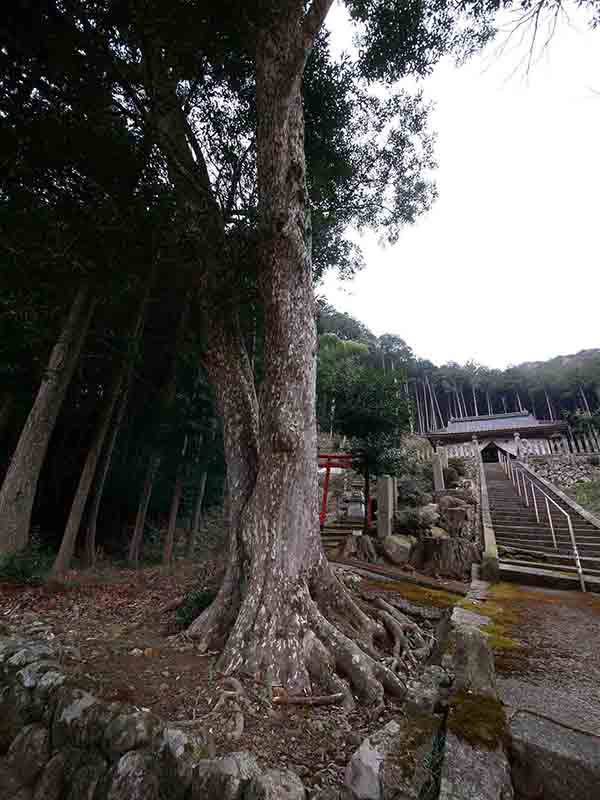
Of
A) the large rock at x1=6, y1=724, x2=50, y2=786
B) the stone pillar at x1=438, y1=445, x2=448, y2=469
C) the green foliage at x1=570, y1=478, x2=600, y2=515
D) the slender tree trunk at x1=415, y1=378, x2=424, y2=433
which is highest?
the slender tree trunk at x1=415, y1=378, x2=424, y2=433

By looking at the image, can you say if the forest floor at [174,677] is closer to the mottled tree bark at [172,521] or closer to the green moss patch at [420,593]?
the green moss patch at [420,593]

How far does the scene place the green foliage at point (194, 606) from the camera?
3.72 meters

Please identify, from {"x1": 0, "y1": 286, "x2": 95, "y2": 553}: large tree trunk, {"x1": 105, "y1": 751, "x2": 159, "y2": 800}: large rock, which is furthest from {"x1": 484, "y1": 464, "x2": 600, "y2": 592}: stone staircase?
{"x1": 0, "y1": 286, "x2": 95, "y2": 553}: large tree trunk

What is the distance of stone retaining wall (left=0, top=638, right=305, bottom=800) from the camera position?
1.67 m

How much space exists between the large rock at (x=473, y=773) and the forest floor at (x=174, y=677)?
60 centimetres

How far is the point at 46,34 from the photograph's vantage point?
479 cm

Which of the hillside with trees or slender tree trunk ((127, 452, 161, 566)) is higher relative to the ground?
the hillside with trees

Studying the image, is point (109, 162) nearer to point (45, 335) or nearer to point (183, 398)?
point (45, 335)

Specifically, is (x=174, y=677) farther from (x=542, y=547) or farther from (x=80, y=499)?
(x=542, y=547)

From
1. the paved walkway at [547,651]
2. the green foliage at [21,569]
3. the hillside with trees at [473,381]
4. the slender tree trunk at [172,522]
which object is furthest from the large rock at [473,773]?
the hillside with trees at [473,381]

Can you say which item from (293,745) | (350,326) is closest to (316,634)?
(293,745)

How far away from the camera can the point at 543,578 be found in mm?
5703

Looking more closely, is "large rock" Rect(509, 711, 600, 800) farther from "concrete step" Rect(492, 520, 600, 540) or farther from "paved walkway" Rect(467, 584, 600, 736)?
"concrete step" Rect(492, 520, 600, 540)

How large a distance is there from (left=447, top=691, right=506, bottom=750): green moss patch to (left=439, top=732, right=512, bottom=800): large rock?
0.04 metres
